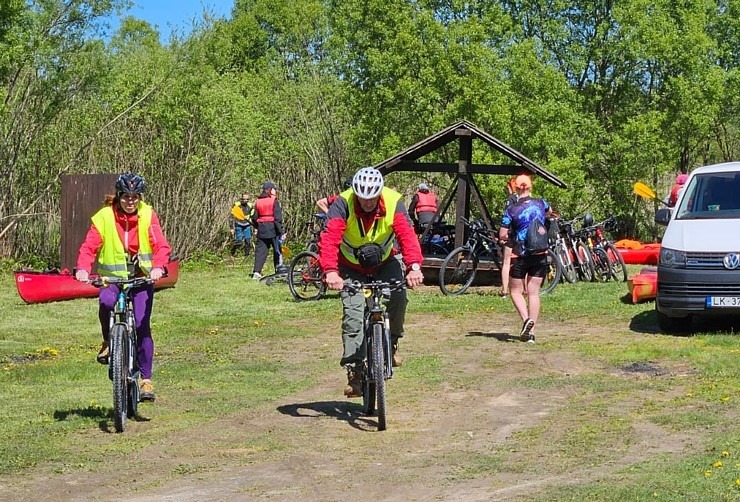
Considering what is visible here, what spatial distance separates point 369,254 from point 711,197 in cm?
663

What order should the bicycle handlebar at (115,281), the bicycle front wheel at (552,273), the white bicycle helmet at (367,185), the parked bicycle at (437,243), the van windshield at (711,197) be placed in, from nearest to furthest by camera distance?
the white bicycle helmet at (367,185) < the bicycle handlebar at (115,281) < the van windshield at (711,197) < the bicycle front wheel at (552,273) < the parked bicycle at (437,243)

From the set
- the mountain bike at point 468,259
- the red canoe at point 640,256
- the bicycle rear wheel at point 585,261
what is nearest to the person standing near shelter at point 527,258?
the mountain bike at point 468,259

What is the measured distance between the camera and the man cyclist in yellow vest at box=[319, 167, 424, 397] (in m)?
9.05

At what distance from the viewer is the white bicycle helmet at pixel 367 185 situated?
29.0 ft

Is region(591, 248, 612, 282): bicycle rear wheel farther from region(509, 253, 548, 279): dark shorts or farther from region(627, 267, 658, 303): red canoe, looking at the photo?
region(509, 253, 548, 279): dark shorts

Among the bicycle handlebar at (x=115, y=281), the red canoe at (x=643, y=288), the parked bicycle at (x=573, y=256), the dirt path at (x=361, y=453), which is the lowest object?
the dirt path at (x=361, y=453)

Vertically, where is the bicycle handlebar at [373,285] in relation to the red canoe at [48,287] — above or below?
above

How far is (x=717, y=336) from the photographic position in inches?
539

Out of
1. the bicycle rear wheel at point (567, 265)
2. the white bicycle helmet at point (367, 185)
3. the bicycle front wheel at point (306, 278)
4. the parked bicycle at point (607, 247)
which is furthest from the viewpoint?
the parked bicycle at point (607, 247)

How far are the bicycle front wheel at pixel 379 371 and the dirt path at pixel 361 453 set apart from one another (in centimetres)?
14

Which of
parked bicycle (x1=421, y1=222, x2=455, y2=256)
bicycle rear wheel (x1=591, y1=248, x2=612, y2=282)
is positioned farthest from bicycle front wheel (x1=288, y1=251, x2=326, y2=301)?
bicycle rear wheel (x1=591, y1=248, x2=612, y2=282)

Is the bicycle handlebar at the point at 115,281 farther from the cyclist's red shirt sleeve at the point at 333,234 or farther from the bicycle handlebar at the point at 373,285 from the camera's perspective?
the bicycle handlebar at the point at 373,285

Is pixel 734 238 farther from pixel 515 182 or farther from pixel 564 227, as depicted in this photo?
pixel 564 227

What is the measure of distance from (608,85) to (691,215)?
2020cm
